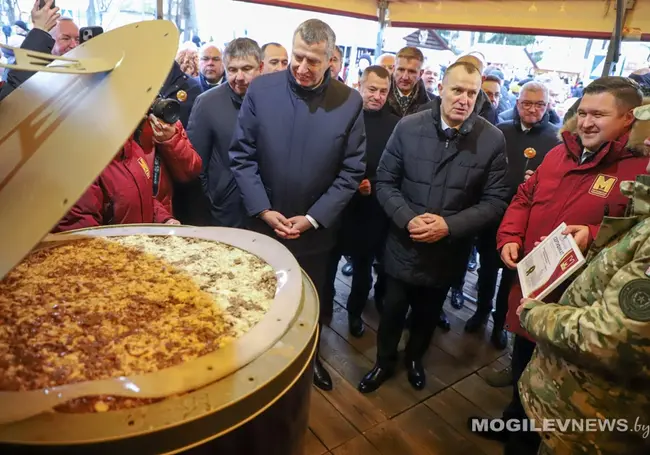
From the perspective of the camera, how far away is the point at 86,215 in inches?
59.7

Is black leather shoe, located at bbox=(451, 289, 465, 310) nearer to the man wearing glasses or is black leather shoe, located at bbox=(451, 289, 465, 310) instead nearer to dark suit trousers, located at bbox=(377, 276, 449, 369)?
the man wearing glasses

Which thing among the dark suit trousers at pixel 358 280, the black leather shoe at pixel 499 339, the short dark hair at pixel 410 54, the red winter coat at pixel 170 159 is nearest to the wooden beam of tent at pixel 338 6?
the short dark hair at pixel 410 54

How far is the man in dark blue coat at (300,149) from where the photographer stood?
6.60 feet

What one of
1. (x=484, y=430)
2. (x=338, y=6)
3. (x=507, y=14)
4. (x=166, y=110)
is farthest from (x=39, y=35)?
(x=507, y=14)

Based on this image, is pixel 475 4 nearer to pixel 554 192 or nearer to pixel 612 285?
pixel 554 192

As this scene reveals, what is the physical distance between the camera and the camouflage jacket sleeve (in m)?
1.05

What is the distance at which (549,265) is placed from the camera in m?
1.51

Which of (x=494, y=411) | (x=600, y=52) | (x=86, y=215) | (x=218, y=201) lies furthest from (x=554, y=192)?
(x=600, y=52)

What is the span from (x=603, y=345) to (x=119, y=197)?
1502mm

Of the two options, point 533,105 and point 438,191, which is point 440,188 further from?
point 533,105

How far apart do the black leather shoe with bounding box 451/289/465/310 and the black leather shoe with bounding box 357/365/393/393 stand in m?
1.06

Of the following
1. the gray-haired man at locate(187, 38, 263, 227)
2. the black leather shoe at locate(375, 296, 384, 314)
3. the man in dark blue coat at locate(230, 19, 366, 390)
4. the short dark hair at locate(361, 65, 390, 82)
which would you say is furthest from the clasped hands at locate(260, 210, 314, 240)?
the black leather shoe at locate(375, 296, 384, 314)

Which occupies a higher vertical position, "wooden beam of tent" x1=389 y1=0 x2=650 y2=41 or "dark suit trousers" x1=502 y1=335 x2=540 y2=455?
"wooden beam of tent" x1=389 y1=0 x2=650 y2=41

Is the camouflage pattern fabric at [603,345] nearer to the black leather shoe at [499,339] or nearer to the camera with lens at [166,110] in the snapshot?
the camera with lens at [166,110]
